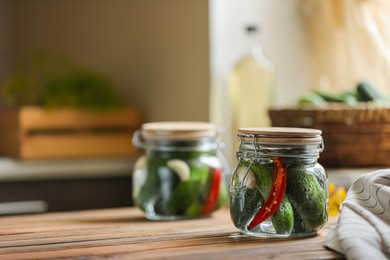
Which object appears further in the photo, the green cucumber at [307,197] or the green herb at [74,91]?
the green herb at [74,91]

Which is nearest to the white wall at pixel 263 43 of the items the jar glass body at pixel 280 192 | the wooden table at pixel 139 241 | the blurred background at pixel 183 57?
the blurred background at pixel 183 57

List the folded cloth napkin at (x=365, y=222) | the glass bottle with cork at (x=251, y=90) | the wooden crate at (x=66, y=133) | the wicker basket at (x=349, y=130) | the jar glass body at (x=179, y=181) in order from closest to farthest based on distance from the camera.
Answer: the folded cloth napkin at (x=365, y=222) < the jar glass body at (x=179, y=181) < the wicker basket at (x=349, y=130) < the glass bottle with cork at (x=251, y=90) < the wooden crate at (x=66, y=133)

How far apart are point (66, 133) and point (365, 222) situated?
131 centimetres

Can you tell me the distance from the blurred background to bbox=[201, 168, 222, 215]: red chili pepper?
0.56 m

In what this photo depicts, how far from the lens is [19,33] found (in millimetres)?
2533

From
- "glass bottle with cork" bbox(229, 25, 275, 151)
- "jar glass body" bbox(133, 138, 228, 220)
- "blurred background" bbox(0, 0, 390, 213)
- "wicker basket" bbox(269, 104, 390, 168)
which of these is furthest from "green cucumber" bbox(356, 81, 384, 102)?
"jar glass body" bbox(133, 138, 228, 220)

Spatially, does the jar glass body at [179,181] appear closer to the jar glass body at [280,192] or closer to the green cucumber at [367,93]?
the jar glass body at [280,192]

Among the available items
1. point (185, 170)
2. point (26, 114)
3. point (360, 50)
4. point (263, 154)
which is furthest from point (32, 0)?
point (263, 154)

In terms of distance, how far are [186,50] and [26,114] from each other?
1.54 ft

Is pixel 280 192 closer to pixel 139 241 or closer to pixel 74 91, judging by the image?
pixel 139 241

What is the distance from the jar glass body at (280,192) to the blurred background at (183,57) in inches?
29.5

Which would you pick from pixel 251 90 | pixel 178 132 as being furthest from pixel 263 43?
pixel 178 132

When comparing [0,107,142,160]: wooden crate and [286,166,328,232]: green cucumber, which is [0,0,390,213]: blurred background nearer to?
[0,107,142,160]: wooden crate

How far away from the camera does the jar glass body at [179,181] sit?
122 cm
